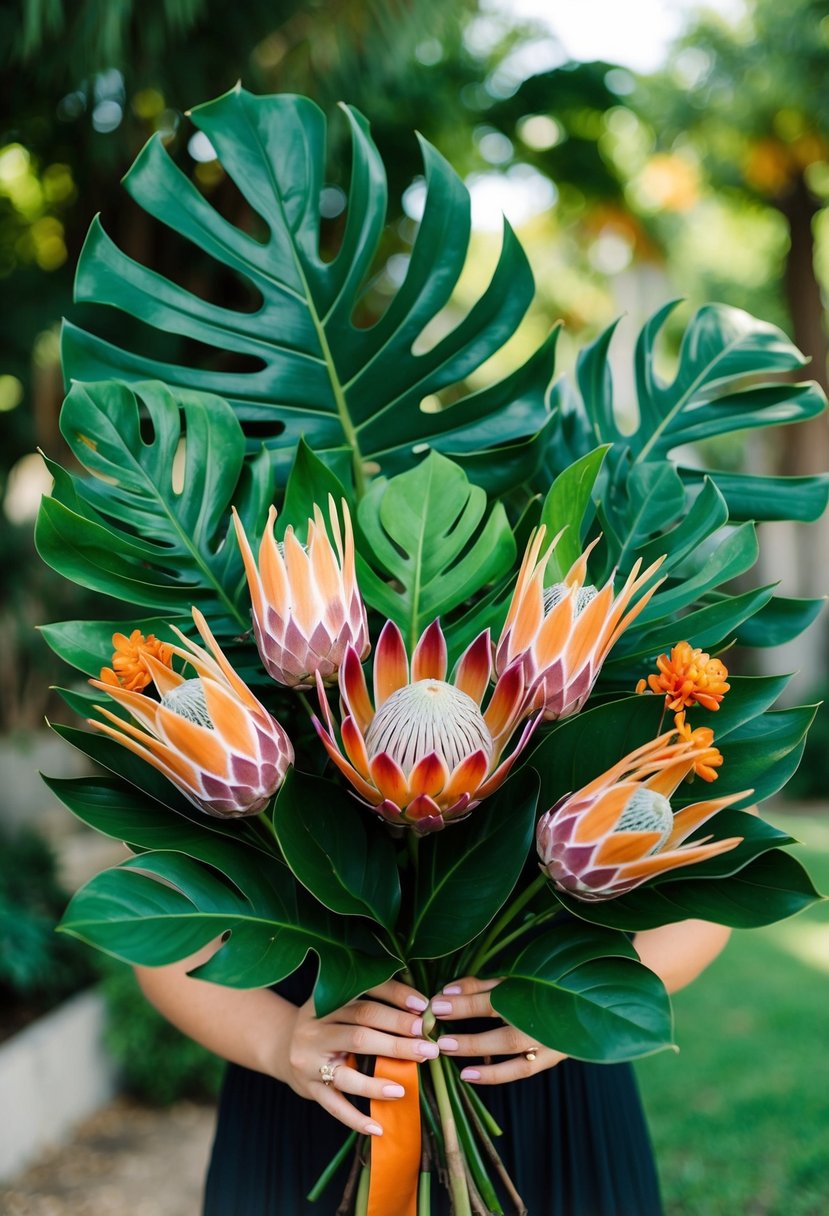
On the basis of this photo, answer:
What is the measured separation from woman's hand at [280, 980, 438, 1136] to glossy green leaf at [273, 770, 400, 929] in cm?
8

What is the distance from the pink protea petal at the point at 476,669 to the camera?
2.63ft

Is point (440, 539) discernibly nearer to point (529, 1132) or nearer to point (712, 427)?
point (712, 427)

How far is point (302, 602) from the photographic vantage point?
2.61 feet

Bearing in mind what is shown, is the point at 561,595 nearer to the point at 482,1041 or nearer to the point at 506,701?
the point at 506,701

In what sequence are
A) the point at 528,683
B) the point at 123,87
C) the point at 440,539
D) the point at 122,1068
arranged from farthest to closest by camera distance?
the point at 123,87
the point at 122,1068
the point at 440,539
the point at 528,683

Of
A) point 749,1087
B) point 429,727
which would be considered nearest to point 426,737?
point 429,727

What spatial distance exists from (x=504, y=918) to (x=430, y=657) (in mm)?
220

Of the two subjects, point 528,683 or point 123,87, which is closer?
point 528,683

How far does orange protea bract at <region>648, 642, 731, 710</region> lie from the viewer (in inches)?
30.1

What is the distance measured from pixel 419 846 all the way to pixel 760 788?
0.28 m

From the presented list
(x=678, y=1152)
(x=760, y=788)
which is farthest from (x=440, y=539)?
(x=678, y=1152)

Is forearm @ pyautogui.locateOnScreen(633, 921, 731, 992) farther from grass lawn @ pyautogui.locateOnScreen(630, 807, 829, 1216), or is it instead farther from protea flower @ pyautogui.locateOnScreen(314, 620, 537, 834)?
grass lawn @ pyautogui.locateOnScreen(630, 807, 829, 1216)

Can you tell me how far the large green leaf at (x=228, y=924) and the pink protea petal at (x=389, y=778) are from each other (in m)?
0.13

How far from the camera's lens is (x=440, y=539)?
950mm
